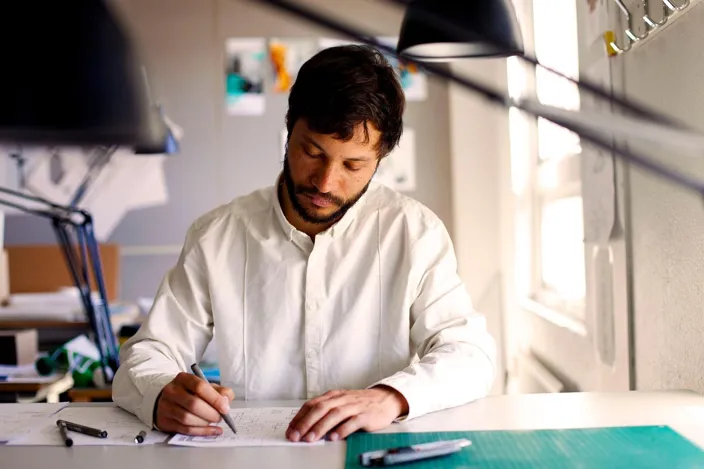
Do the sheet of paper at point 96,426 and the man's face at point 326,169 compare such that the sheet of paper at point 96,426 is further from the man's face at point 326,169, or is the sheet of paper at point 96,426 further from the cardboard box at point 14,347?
the cardboard box at point 14,347

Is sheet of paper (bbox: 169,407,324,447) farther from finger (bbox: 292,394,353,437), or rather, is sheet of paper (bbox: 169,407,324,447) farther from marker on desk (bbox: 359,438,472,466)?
marker on desk (bbox: 359,438,472,466)

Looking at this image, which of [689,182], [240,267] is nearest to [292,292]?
[240,267]

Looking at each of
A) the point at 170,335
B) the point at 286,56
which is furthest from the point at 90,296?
the point at 286,56

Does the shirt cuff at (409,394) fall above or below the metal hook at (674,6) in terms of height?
below

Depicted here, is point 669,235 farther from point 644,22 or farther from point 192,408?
point 192,408

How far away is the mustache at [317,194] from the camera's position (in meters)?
1.47

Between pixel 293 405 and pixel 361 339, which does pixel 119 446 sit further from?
pixel 361 339

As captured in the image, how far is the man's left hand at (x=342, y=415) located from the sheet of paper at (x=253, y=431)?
3 cm

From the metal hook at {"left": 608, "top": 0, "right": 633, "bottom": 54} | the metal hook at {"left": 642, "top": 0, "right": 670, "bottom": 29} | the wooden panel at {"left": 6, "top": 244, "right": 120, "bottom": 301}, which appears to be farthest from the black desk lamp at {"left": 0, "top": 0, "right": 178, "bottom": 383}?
the wooden panel at {"left": 6, "top": 244, "right": 120, "bottom": 301}

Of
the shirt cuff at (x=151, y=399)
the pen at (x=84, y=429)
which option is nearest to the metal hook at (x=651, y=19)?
the shirt cuff at (x=151, y=399)

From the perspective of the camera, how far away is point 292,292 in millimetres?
1570

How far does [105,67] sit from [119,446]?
2.96 ft

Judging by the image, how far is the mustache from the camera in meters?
1.47

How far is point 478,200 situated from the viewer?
3711mm
